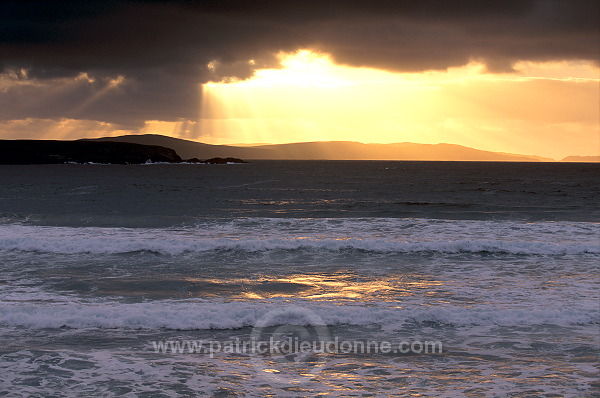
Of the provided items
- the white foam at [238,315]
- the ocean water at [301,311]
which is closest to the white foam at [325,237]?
the ocean water at [301,311]

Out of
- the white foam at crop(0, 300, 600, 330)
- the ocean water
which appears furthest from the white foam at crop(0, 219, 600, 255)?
the white foam at crop(0, 300, 600, 330)

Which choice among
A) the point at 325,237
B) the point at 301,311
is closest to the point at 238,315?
the point at 301,311

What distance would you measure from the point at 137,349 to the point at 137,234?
15.6 m

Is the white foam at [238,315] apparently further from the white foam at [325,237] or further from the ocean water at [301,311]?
the white foam at [325,237]

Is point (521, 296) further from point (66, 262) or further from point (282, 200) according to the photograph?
point (282, 200)

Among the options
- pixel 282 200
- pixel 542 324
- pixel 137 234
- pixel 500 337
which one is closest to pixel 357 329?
pixel 500 337

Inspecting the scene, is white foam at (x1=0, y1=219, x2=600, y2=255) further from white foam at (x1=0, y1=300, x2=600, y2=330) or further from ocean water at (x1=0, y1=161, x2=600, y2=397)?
white foam at (x1=0, y1=300, x2=600, y2=330)

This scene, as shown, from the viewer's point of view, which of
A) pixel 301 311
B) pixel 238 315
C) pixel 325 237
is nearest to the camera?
pixel 238 315

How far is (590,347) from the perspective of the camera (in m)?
9.73

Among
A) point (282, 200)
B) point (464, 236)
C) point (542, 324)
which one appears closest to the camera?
point (542, 324)

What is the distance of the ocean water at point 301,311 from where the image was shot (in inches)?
327

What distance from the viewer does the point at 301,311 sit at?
12148 mm

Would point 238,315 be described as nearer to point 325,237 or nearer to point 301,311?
point 301,311

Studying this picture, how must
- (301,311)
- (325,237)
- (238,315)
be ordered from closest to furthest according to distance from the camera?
(238,315) → (301,311) → (325,237)
